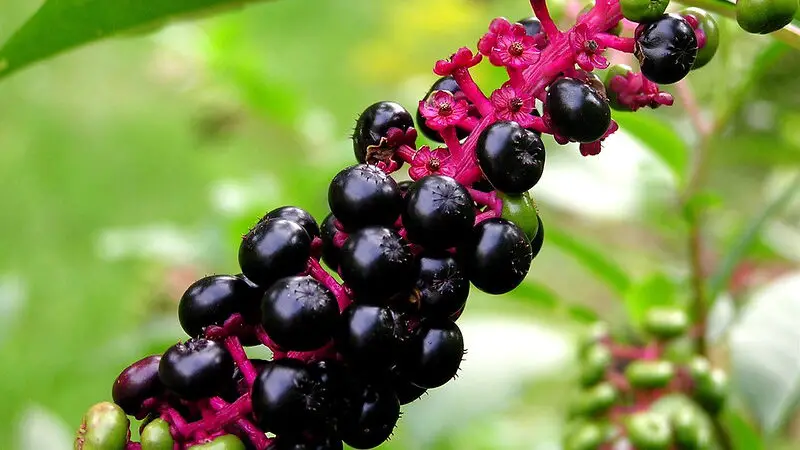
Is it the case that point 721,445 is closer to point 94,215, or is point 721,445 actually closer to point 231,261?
point 231,261

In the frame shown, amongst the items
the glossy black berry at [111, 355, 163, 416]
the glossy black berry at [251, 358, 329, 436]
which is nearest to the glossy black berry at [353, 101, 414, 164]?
the glossy black berry at [251, 358, 329, 436]

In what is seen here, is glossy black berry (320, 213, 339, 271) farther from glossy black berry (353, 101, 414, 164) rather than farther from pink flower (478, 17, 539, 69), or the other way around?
pink flower (478, 17, 539, 69)

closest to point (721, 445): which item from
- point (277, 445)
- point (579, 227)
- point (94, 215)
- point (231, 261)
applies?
point (277, 445)

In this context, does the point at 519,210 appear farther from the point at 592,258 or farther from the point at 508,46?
the point at 592,258

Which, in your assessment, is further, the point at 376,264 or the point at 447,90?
the point at 447,90

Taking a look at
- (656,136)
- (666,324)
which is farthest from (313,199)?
(666,324)
